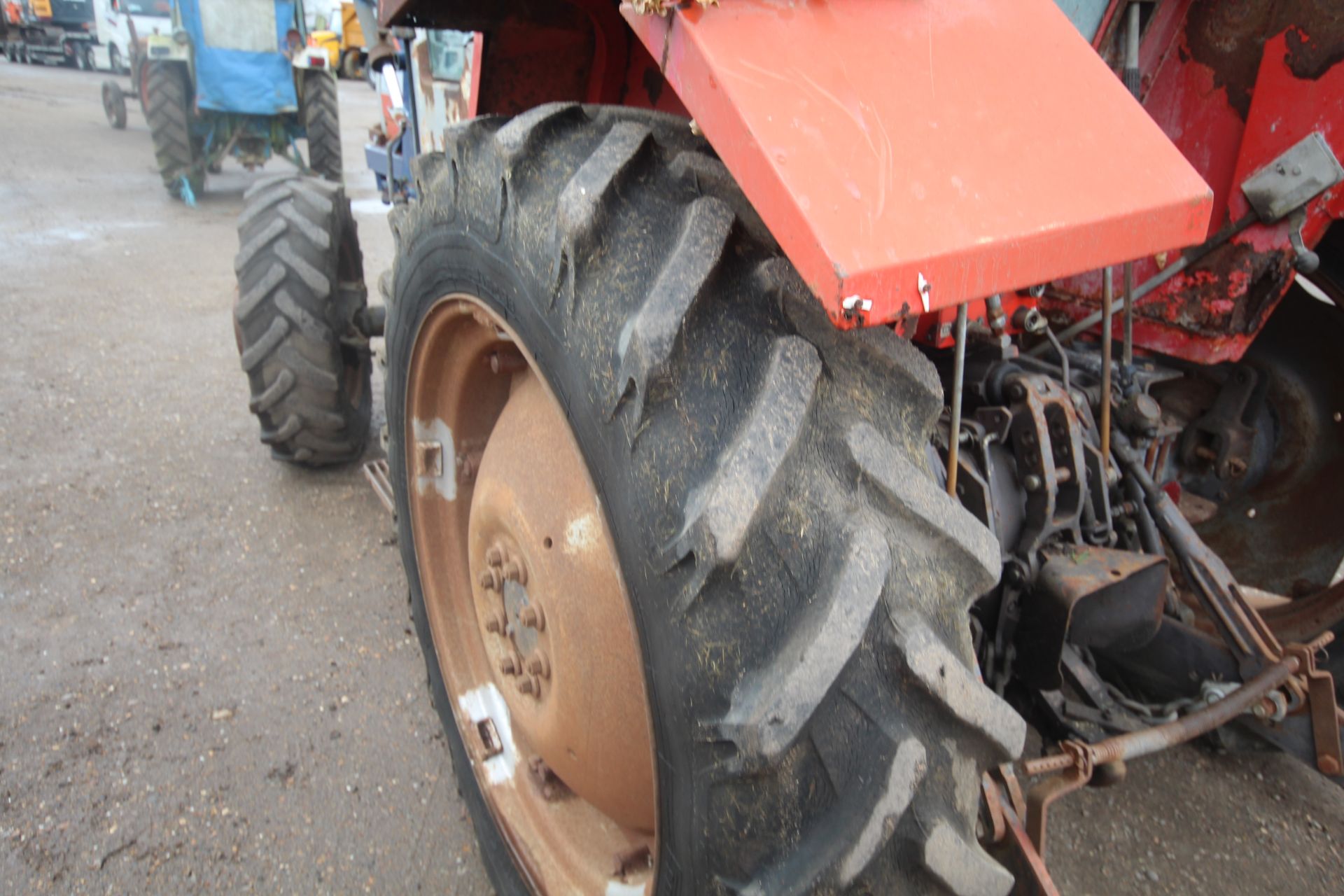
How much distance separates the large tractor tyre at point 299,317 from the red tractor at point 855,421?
4.26 feet

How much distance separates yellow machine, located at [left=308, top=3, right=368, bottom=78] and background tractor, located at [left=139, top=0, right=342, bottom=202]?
0.93 meters

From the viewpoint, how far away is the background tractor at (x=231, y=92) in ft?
25.6

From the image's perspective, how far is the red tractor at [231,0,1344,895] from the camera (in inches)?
35.0

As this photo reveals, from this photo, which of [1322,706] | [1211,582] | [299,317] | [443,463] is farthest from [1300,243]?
[299,317]

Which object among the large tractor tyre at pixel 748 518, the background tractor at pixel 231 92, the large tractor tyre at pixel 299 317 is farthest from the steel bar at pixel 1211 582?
the background tractor at pixel 231 92

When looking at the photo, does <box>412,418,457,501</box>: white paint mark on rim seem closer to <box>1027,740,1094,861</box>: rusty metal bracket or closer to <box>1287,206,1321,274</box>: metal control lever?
<box>1027,740,1094,861</box>: rusty metal bracket

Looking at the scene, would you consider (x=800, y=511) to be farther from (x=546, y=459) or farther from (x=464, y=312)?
(x=464, y=312)

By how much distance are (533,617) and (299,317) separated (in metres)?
1.96

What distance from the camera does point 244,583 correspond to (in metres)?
2.80

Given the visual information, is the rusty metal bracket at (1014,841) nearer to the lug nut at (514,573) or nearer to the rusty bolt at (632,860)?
the rusty bolt at (632,860)

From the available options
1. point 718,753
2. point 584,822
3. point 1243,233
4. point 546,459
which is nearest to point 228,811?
point 584,822

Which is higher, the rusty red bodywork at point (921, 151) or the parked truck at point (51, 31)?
the rusty red bodywork at point (921, 151)

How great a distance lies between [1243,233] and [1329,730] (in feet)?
3.14

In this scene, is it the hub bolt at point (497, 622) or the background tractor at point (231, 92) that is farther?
the background tractor at point (231, 92)
